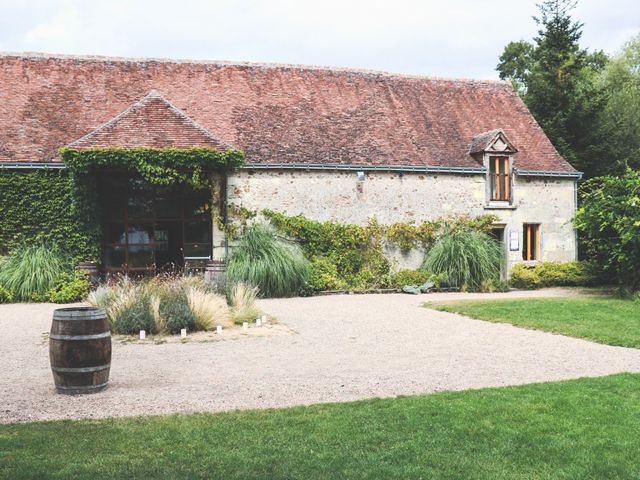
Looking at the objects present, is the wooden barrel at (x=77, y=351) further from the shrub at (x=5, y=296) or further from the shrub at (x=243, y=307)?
Answer: the shrub at (x=5, y=296)

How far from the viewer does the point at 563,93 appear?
2544cm

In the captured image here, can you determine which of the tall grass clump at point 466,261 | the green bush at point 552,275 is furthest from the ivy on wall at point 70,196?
the green bush at point 552,275

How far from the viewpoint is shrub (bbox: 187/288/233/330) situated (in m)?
10.8

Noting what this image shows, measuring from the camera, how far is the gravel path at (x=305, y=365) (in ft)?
20.6

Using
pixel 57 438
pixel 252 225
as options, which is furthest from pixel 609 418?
pixel 252 225

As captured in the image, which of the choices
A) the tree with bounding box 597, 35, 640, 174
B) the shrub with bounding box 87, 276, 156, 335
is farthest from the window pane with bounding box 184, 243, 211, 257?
the tree with bounding box 597, 35, 640, 174

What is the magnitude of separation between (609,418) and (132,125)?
14499 millimetres

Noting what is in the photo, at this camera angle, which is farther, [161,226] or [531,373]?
[161,226]

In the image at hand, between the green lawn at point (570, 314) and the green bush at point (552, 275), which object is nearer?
→ the green lawn at point (570, 314)

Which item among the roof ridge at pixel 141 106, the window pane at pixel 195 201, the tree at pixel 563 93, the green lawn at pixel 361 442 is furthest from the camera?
the tree at pixel 563 93

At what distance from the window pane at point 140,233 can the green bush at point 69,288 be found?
6.97ft

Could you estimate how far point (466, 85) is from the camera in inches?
930

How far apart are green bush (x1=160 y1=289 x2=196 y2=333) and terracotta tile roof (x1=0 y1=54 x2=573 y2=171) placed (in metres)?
7.00

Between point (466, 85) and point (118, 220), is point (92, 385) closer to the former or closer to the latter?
point (118, 220)
